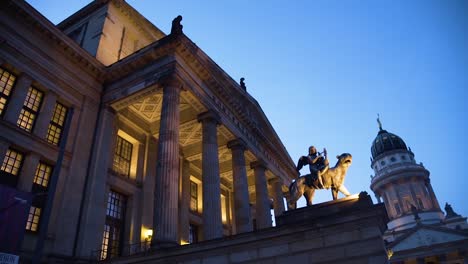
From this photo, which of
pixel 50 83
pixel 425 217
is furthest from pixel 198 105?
pixel 425 217

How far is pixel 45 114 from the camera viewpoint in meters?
20.4

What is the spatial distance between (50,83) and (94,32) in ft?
26.4

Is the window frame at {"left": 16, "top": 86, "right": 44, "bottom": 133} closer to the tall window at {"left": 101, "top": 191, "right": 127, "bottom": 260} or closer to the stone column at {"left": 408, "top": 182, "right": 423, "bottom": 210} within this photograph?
the tall window at {"left": 101, "top": 191, "right": 127, "bottom": 260}

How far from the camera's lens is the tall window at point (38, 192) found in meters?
18.3

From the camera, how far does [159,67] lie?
73.5ft

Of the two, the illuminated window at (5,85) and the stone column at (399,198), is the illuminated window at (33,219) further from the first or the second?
the stone column at (399,198)

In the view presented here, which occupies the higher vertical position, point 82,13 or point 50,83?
point 82,13

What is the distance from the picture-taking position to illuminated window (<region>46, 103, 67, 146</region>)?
20953mm

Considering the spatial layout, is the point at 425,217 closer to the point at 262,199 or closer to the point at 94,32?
the point at 262,199

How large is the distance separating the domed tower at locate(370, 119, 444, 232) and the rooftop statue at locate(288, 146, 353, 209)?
222ft

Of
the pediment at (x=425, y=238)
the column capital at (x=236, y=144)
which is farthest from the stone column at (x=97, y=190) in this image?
the pediment at (x=425, y=238)

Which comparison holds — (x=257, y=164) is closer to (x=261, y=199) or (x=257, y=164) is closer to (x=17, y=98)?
(x=261, y=199)

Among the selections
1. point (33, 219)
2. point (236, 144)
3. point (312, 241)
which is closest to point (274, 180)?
point (236, 144)

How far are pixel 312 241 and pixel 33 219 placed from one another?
14.5m
